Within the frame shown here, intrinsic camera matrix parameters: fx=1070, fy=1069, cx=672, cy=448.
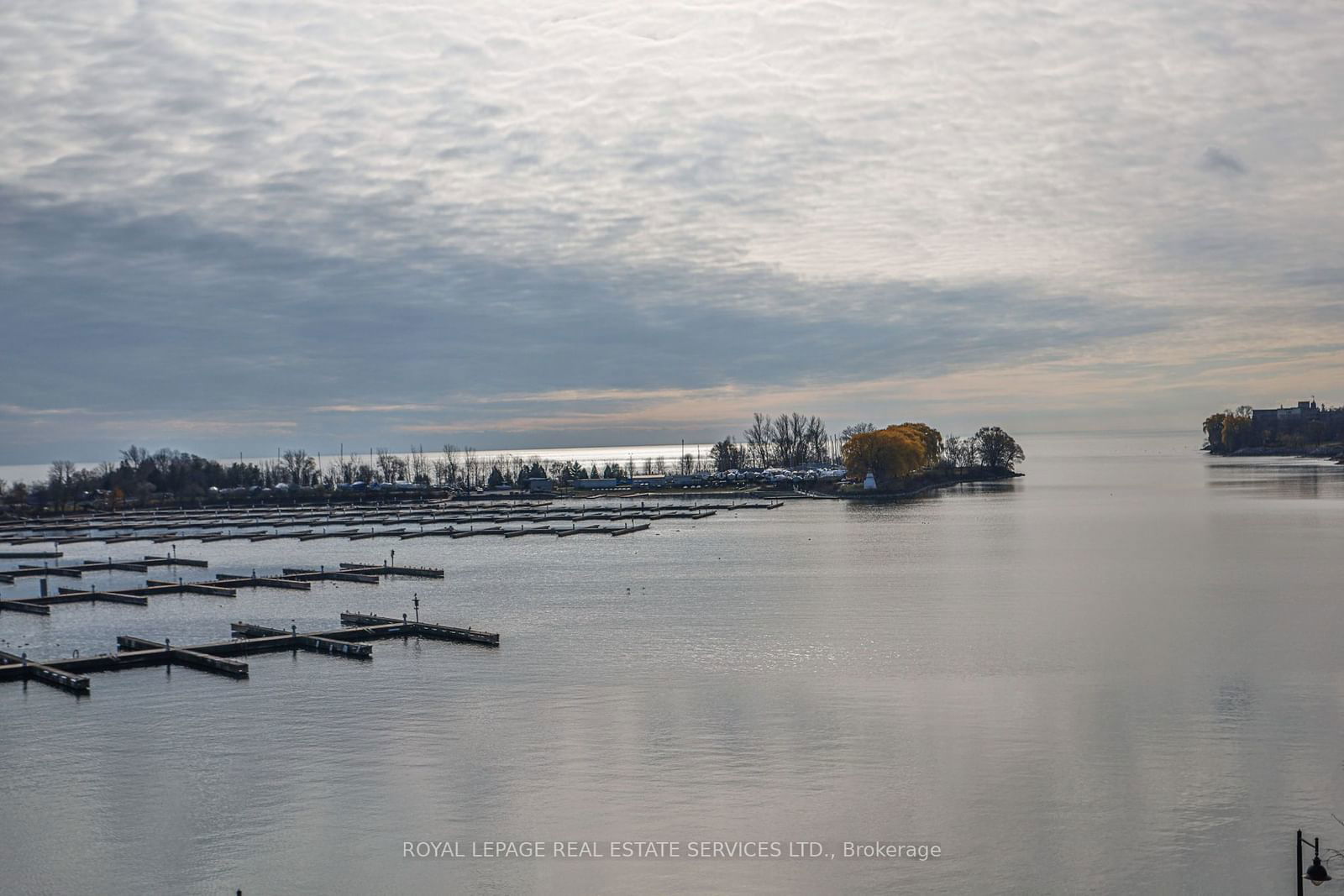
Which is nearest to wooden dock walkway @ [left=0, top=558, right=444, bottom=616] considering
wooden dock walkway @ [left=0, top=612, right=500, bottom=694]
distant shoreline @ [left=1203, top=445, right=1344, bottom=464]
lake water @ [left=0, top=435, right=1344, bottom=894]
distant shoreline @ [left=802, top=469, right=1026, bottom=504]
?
lake water @ [left=0, top=435, right=1344, bottom=894]

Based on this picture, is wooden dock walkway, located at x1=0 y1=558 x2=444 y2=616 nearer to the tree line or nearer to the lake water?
the lake water

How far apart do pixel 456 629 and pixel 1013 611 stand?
18987 mm

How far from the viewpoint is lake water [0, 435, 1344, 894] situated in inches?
646

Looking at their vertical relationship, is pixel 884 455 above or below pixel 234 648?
above

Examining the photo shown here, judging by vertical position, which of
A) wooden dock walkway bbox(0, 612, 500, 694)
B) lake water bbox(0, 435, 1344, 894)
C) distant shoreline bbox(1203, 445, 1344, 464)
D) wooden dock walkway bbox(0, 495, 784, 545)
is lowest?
lake water bbox(0, 435, 1344, 894)

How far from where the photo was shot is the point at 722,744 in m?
21.5

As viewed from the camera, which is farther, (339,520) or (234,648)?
(339,520)

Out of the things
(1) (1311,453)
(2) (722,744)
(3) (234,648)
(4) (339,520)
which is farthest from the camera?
(1) (1311,453)

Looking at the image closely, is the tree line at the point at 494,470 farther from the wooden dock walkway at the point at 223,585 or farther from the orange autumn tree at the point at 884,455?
the wooden dock walkway at the point at 223,585

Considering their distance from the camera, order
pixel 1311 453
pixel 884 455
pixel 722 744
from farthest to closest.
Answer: pixel 1311 453 → pixel 884 455 → pixel 722 744

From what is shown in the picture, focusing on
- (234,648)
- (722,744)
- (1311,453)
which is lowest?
(722,744)

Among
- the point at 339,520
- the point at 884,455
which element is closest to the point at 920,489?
the point at 884,455

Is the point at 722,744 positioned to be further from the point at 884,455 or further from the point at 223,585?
the point at 884,455

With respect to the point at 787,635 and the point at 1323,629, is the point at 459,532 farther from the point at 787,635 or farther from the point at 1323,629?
the point at 1323,629
